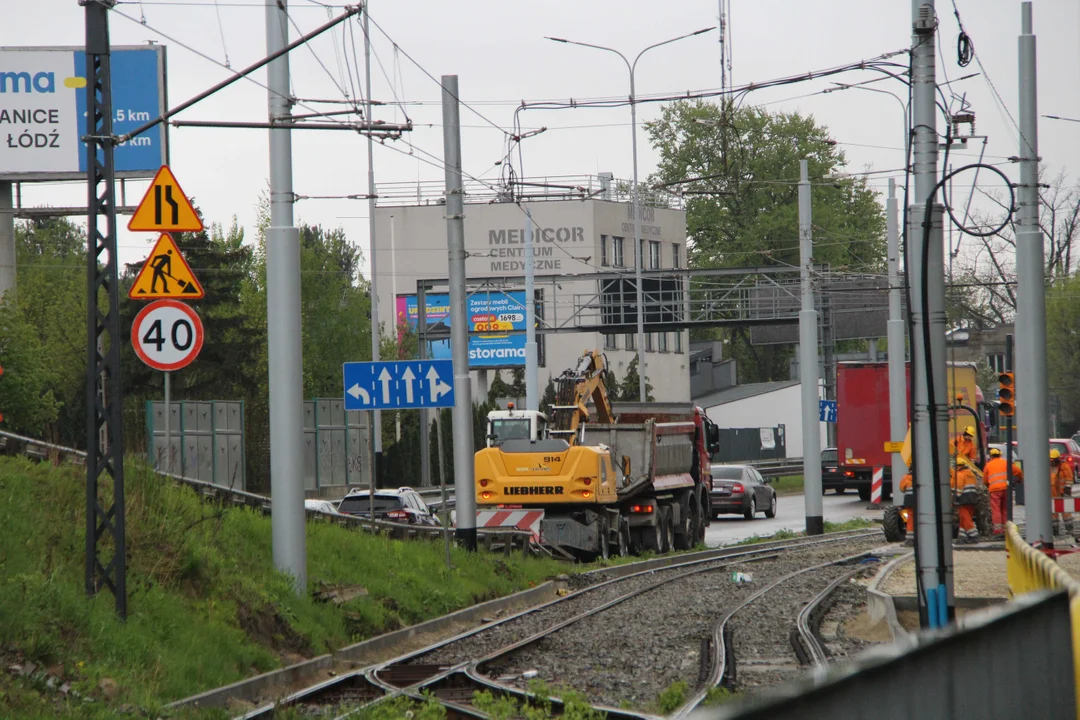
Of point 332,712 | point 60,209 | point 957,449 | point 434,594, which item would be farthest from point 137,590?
point 60,209

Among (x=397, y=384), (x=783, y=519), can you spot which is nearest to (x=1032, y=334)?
(x=397, y=384)

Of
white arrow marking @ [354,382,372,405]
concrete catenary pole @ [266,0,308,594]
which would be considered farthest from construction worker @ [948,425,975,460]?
concrete catenary pole @ [266,0,308,594]

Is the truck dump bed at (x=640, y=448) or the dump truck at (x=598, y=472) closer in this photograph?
the dump truck at (x=598, y=472)

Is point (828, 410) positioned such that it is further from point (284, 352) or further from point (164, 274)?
point (164, 274)

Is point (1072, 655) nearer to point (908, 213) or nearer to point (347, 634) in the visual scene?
point (908, 213)

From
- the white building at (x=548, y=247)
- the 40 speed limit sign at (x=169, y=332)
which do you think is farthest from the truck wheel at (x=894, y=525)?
the white building at (x=548, y=247)

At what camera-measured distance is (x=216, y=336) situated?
61.4 m

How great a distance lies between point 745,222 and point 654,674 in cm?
7052

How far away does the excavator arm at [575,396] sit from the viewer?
99.8 ft

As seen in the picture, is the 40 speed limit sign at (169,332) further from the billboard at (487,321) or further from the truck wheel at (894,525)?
the billboard at (487,321)

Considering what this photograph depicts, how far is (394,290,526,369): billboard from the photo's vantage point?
2260 inches

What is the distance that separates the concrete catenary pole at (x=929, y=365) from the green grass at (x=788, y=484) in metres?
43.5

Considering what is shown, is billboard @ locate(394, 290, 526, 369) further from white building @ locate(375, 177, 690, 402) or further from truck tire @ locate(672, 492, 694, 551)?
truck tire @ locate(672, 492, 694, 551)

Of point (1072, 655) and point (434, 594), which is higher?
point (1072, 655)
